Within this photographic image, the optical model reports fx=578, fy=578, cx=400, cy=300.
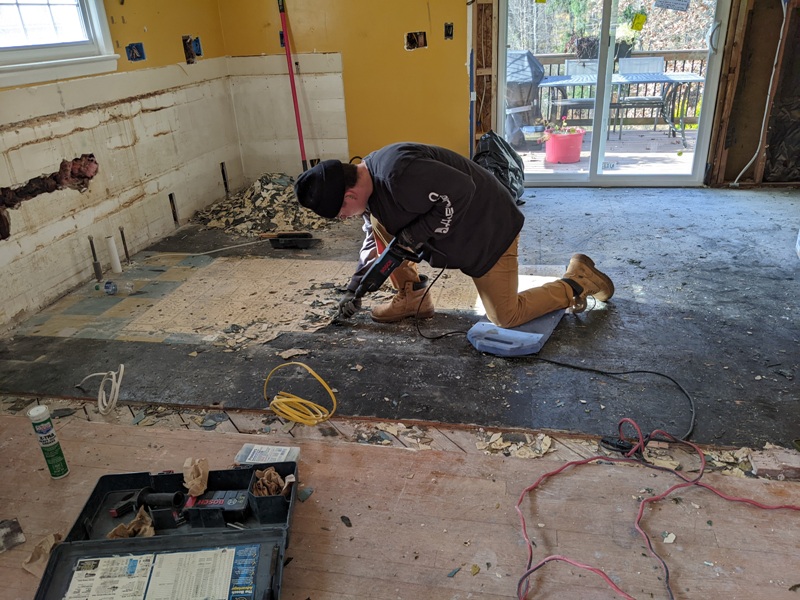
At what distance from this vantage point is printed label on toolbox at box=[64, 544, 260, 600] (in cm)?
152

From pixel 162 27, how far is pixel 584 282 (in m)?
3.79

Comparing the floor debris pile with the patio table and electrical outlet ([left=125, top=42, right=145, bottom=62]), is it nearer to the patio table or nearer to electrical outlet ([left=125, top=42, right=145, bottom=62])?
electrical outlet ([left=125, top=42, right=145, bottom=62])

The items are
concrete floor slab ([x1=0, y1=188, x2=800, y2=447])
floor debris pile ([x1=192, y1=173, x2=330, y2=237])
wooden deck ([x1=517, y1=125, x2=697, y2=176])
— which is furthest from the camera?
wooden deck ([x1=517, y1=125, x2=697, y2=176])

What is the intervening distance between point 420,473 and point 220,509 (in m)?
0.67

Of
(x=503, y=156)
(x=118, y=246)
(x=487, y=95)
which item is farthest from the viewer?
(x=487, y=95)

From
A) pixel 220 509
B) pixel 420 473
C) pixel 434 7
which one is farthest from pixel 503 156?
pixel 220 509

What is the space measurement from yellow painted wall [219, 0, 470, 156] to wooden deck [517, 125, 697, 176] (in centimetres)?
134

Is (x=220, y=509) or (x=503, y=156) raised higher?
(x=503, y=156)

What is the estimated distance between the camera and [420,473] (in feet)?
6.64

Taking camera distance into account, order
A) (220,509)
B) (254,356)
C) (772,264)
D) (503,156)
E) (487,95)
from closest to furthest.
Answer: (220,509), (254,356), (772,264), (503,156), (487,95)

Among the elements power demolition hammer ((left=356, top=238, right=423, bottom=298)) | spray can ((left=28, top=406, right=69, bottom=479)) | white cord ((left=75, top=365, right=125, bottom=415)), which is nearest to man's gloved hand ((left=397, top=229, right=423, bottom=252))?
power demolition hammer ((left=356, top=238, right=423, bottom=298))

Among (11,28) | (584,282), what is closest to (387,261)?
(584,282)

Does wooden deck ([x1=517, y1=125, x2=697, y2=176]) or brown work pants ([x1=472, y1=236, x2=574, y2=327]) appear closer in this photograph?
brown work pants ([x1=472, y1=236, x2=574, y2=327])

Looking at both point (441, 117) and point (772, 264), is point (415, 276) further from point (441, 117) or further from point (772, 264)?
point (441, 117)
